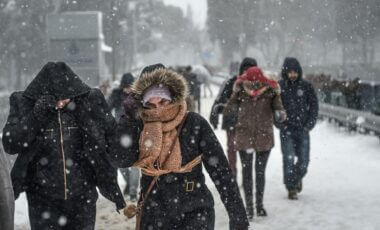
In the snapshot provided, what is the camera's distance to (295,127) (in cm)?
819

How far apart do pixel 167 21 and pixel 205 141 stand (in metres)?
129

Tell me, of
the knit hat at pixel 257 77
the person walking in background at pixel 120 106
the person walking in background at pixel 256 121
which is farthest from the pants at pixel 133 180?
the knit hat at pixel 257 77

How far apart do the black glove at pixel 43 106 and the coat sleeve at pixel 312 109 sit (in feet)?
15.3

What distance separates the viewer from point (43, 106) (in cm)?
411

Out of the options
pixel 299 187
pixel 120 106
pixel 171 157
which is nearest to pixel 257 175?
pixel 299 187

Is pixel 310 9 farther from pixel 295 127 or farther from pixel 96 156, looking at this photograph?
pixel 96 156

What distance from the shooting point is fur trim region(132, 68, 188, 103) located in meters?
3.72

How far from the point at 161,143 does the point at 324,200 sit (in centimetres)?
503

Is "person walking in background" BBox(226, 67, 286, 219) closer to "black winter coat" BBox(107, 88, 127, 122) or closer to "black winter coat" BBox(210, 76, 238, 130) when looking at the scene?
"black winter coat" BBox(210, 76, 238, 130)

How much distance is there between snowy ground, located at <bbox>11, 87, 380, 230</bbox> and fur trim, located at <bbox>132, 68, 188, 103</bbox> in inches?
134

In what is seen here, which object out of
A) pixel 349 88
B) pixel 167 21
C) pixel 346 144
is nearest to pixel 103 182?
pixel 346 144

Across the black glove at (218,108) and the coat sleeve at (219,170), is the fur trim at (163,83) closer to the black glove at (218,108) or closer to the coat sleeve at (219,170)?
the coat sleeve at (219,170)

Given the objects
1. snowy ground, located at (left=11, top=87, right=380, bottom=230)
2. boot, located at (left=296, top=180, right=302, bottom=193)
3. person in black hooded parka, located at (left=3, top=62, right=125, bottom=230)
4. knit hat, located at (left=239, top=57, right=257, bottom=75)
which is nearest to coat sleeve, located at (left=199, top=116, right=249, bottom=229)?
person in black hooded parka, located at (left=3, top=62, right=125, bottom=230)

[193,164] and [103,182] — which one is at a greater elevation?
[193,164]
